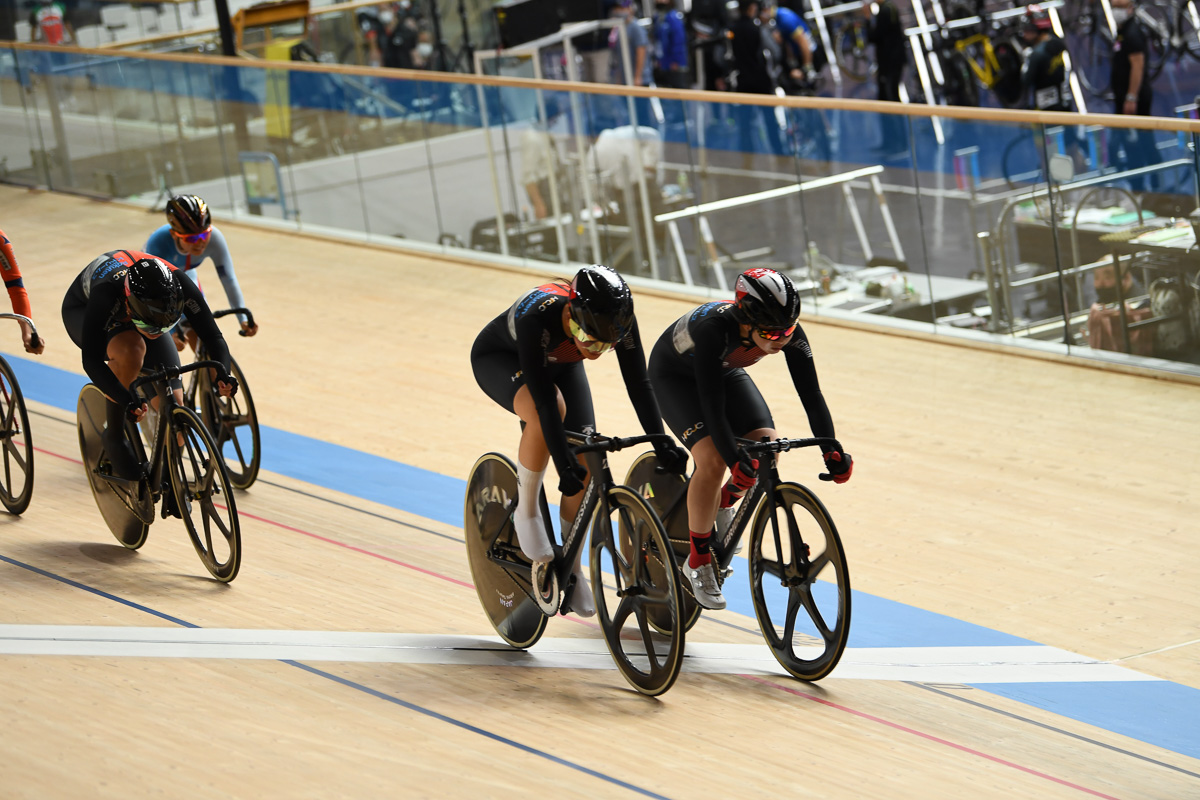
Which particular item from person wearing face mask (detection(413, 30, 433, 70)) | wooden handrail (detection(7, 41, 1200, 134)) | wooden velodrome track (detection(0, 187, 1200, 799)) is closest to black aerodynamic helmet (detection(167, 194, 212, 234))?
wooden velodrome track (detection(0, 187, 1200, 799))

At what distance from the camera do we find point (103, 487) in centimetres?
524

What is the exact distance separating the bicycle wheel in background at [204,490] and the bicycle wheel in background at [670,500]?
55.5 inches

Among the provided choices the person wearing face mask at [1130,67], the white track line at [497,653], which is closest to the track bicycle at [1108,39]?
the person wearing face mask at [1130,67]

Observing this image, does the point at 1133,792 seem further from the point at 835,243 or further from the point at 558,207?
the point at 558,207

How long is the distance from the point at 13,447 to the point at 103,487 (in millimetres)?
569

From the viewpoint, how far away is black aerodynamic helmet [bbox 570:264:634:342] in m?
3.62

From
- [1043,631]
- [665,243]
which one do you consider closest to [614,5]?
[665,243]

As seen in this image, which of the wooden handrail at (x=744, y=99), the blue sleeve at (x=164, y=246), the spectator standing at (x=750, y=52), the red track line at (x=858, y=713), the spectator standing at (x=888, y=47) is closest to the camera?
the red track line at (x=858, y=713)

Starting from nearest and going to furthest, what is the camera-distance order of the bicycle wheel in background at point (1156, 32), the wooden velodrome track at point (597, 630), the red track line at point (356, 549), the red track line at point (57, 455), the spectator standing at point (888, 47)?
the wooden velodrome track at point (597, 630), the red track line at point (356, 549), the red track line at point (57, 455), the spectator standing at point (888, 47), the bicycle wheel in background at point (1156, 32)

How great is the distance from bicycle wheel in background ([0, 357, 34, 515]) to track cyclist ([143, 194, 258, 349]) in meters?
0.80

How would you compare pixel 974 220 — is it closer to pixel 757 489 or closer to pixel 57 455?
pixel 757 489

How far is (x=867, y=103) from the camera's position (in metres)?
8.50

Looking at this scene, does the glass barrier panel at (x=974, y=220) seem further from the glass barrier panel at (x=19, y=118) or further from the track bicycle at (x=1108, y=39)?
the glass barrier panel at (x=19, y=118)

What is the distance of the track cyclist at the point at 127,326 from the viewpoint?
181 inches
